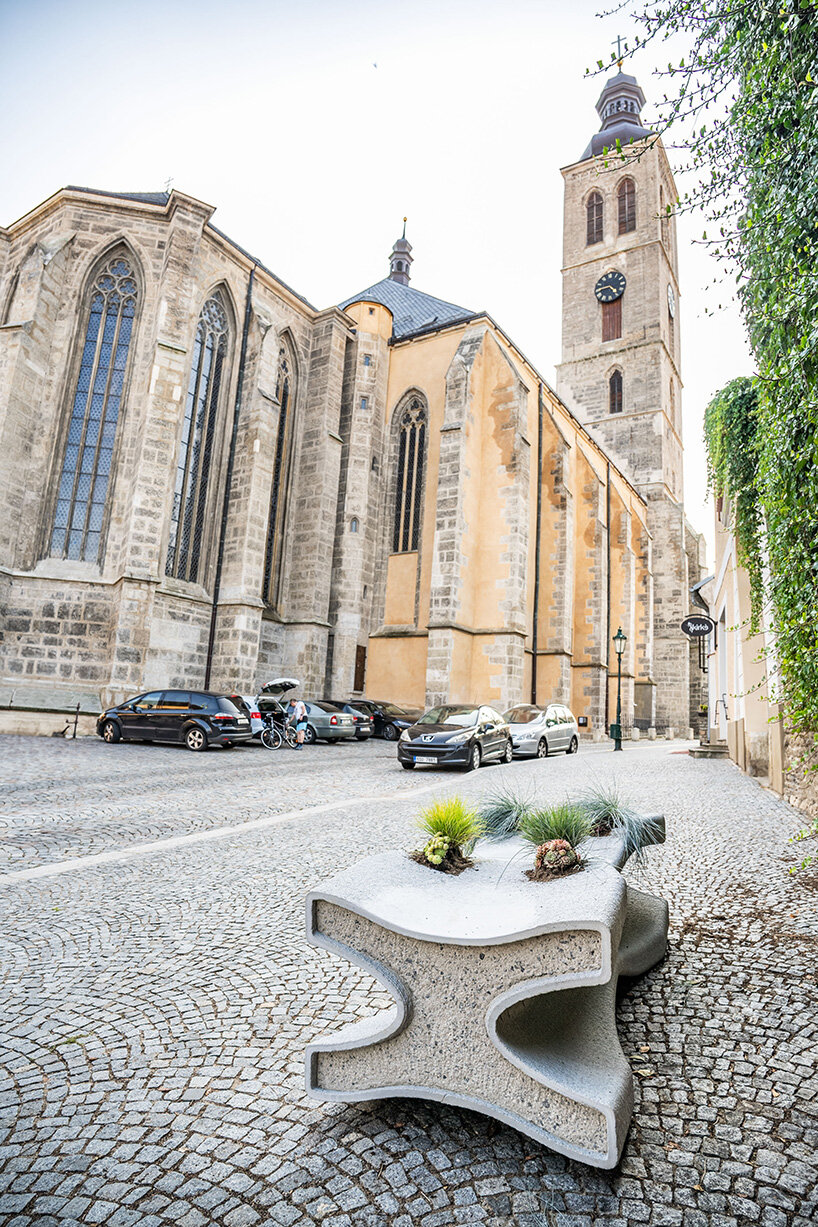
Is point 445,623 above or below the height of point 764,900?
above

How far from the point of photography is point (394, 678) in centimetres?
2242

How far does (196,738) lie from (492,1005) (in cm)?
1366

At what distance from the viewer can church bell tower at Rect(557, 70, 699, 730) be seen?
3719cm

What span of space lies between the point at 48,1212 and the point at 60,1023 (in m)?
1.09

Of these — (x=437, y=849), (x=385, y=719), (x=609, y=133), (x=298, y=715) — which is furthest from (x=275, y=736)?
(x=609, y=133)

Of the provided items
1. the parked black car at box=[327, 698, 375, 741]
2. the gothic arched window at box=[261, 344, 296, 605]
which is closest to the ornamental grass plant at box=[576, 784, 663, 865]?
the parked black car at box=[327, 698, 375, 741]

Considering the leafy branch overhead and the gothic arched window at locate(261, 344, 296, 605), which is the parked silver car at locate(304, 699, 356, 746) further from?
the leafy branch overhead

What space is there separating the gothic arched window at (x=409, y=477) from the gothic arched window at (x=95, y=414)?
30.5 ft

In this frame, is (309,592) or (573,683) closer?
(309,592)

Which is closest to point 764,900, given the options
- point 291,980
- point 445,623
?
point 291,980

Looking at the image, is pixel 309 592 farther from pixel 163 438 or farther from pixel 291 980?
pixel 291 980

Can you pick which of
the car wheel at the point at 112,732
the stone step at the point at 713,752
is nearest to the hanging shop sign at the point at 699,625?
the stone step at the point at 713,752

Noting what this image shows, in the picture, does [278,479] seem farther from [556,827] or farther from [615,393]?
[615,393]

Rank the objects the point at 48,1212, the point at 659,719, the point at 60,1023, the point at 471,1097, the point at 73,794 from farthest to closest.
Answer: the point at 659,719, the point at 73,794, the point at 60,1023, the point at 471,1097, the point at 48,1212
